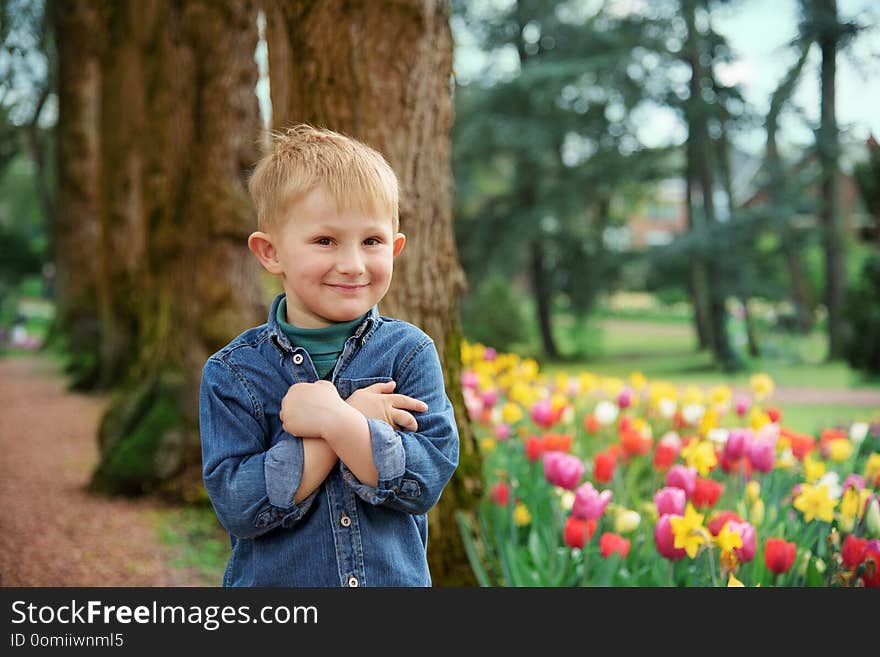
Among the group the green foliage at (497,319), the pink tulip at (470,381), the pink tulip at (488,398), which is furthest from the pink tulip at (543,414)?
the green foliage at (497,319)

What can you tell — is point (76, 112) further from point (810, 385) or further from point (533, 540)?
point (533, 540)

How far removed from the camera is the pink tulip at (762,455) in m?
3.23

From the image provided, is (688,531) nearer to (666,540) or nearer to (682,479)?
(666,540)

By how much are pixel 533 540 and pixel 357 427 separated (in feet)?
5.59

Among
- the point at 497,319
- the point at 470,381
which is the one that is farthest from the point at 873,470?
the point at 497,319

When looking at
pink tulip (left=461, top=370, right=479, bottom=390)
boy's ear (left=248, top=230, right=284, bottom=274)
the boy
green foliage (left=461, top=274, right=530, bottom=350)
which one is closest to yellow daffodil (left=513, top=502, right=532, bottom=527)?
pink tulip (left=461, top=370, right=479, bottom=390)

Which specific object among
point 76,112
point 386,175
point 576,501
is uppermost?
point 76,112

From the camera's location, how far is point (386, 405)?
62.1 inches

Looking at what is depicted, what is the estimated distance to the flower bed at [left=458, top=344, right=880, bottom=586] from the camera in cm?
264

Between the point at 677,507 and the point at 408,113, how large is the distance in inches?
57.3

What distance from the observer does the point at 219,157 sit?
16.4 ft

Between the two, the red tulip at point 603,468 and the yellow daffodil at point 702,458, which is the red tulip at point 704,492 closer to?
the yellow daffodil at point 702,458

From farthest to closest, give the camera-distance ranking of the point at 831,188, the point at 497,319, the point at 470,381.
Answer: the point at 831,188 < the point at 497,319 < the point at 470,381

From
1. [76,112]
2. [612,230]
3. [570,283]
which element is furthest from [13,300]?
[612,230]
